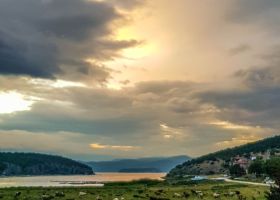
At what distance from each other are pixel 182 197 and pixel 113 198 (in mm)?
14992

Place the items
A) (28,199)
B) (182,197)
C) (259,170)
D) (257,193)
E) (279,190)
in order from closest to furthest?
(279,190), (28,199), (182,197), (257,193), (259,170)

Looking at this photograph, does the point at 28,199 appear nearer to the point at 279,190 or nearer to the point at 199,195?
the point at 199,195

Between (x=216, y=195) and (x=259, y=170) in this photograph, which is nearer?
(x=216, y=195)

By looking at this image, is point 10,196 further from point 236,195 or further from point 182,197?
point 236,195

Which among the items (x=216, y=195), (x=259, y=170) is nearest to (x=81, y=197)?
(x=216, y=195)

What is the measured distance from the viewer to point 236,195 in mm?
92938

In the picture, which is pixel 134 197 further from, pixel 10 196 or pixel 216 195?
pixel 10 196

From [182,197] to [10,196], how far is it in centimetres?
3508

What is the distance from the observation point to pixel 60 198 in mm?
83938

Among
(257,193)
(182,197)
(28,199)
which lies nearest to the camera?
(28,199)

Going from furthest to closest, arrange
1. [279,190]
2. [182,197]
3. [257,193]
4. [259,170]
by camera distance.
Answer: [259,170] < [257,193] < [182,197] < [279,190]

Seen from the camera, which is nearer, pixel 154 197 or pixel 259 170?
pixel 154 197

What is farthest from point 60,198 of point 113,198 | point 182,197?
point 182,197

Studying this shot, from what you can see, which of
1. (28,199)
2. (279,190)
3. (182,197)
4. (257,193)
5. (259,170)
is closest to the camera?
(279,190)
